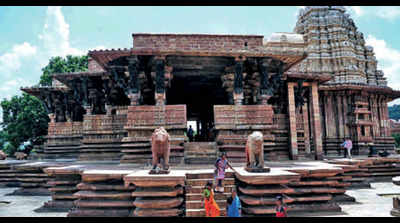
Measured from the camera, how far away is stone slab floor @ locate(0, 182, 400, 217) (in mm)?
7037

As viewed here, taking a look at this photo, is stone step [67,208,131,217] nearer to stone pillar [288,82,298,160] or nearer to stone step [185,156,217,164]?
stone step [185,156,217,164]

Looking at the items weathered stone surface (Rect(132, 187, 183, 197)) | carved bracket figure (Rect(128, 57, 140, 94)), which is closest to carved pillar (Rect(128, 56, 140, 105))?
carved bracket figure (Rect(128, 57, 140, 94))

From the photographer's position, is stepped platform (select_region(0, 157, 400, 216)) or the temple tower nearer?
stepped platform (select_region(0, 157, 400, 216))

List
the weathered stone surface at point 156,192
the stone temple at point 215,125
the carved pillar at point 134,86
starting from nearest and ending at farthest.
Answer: the weathered stone surface at point 156,192 < the stone temple at point 215,125 < the carved pillar at point 134,86

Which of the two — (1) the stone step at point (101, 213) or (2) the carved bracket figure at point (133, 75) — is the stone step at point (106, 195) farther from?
(2) the carved bracket figure at point (133, 75)

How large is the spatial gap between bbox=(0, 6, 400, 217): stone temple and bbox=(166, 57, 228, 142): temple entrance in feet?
0.28

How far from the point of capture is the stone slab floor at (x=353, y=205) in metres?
7.04

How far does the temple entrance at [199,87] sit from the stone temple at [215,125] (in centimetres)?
9

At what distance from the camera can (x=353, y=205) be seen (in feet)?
26.0

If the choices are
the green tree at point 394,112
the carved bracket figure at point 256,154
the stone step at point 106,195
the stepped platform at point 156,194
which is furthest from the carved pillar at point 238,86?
the green tree at point 394,112

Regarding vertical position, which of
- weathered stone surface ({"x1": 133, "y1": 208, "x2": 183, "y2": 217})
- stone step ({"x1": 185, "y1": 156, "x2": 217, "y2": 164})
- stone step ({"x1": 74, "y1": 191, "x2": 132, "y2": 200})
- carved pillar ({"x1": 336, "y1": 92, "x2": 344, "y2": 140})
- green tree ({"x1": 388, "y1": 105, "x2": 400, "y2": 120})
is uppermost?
green tree ({"x1": 388, "y1": 105, "x2": 400, "y2": 120})

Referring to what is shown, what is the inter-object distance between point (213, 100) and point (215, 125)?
909cm

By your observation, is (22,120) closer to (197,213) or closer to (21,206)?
(21,206)
